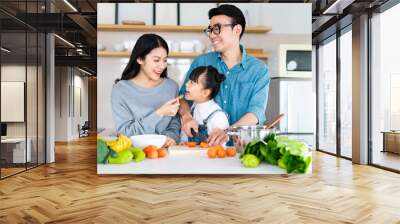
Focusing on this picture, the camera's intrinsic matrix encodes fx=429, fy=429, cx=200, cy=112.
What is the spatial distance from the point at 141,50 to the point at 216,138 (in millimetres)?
1476

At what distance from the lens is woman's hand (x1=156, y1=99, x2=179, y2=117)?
5410mm

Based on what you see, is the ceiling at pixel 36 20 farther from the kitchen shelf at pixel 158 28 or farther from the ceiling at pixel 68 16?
the kitchen shelf at pixel 158 28

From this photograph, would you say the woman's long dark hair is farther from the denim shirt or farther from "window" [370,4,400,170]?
"window" [370,4,400,170]

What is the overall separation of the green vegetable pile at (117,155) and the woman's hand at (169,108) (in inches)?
21.7

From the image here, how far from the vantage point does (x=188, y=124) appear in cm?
538

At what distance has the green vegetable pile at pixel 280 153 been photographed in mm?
5078

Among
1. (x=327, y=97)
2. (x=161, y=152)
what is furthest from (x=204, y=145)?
(x=327, y=97)

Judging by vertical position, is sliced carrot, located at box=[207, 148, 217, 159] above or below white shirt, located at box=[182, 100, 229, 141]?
below

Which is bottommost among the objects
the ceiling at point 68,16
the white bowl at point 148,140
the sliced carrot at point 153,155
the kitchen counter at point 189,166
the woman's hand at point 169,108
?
the kitchen counter at point 189,166

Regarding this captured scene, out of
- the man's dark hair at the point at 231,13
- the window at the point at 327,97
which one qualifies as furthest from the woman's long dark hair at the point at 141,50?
the window at the point at 327,97

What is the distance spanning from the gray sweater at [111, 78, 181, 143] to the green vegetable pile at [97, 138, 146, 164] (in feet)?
0.76

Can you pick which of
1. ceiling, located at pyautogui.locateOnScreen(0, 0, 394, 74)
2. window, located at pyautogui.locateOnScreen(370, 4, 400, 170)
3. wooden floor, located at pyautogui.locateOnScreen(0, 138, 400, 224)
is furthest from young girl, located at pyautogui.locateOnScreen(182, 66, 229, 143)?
window, located at pyautogui.locateOnScreen(370, 4, 400, 170)

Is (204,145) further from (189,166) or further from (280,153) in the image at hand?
(280,153)

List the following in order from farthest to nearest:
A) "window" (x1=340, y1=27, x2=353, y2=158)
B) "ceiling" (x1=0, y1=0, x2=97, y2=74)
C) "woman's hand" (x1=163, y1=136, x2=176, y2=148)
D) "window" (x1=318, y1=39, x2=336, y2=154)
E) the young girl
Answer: "window" (x1=318, y1=39, x2=336, y2=154) → "window" (x1=340, y1=27, x2=353, y2=158) → "ceiling" (x1=0, y1=0, x2=97, y2=74) → "woman's hand" (x1=163, y1=136, x2=176, y2=148) → the young girl
